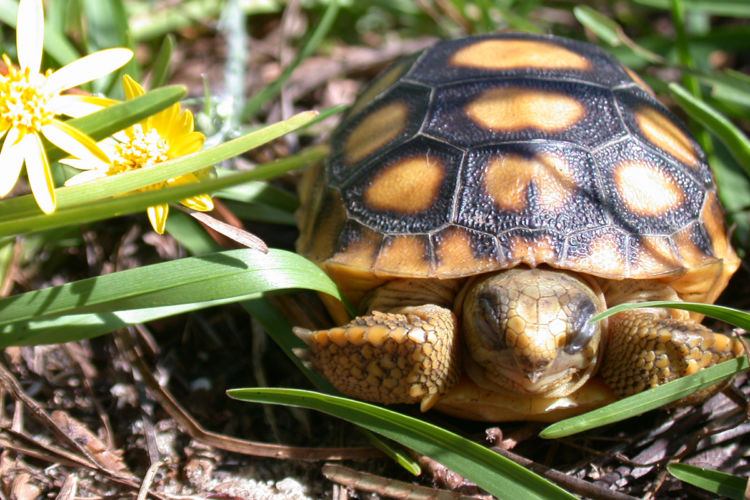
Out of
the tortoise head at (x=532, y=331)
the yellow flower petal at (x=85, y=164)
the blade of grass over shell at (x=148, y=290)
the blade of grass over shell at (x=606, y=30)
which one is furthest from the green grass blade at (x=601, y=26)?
the yellow flower petal at (x=85, y=164)

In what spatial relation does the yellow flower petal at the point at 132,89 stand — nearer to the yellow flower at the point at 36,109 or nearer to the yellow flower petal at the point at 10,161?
the yellow flower at the point at 36,109

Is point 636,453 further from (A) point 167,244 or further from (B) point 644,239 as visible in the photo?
(A) point 167,244

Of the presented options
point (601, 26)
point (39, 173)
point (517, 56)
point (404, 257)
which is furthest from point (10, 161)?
point (601, 26)

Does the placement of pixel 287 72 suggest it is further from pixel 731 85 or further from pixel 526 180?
pixel 731 85

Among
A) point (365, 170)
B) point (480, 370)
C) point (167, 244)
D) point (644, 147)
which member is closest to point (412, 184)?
point (365, 170)

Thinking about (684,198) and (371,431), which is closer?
(371,431)
